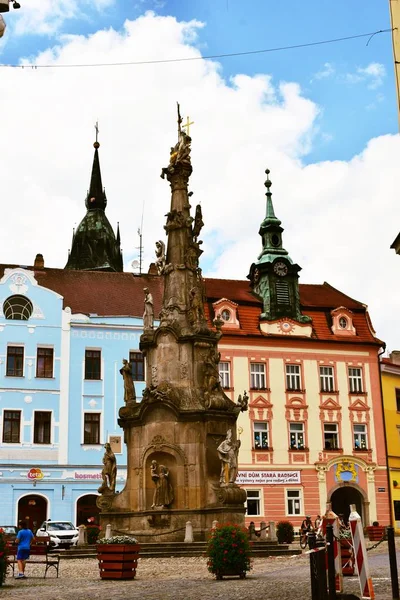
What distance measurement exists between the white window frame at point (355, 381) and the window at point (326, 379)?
1.01 metres

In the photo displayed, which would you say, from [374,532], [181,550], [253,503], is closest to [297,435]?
[253,503]

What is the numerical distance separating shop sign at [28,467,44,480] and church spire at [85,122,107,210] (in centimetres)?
4534

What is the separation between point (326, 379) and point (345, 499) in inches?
243

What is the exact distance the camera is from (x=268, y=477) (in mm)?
42219

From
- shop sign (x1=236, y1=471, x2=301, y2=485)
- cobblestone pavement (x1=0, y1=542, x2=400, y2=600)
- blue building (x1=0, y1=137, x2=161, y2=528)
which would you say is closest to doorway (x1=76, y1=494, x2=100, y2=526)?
blue building (x1=0, y1=137, x2=161, y2=528)

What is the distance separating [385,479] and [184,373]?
21.9 meters

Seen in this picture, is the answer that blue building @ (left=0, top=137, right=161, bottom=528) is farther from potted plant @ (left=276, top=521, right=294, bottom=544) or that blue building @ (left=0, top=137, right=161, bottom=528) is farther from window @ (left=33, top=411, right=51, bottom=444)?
potted plant @ (left=276, top=521, right=294, bottom=544)

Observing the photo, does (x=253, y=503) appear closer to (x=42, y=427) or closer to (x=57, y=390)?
(x=42, y=427)

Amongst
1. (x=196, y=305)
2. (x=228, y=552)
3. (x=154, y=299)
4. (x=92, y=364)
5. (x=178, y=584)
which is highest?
(x=154, y=299)

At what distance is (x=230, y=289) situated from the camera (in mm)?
48250

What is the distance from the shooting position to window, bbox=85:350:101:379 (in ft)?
138

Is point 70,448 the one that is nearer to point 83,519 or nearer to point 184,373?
point 83,519

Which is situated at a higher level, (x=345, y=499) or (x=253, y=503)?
(x=345, y=499)

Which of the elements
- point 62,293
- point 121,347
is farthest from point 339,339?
point 62,293
